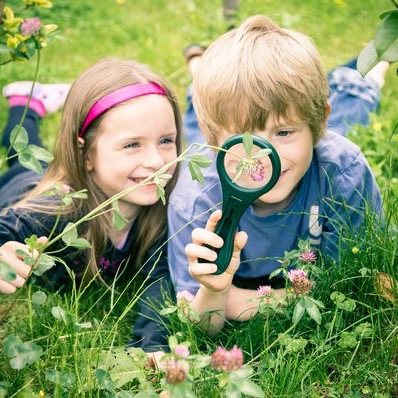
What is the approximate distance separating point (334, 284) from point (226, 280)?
0.91 feet

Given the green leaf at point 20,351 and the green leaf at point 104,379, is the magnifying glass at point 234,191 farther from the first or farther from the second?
the green leaf at point 20,351

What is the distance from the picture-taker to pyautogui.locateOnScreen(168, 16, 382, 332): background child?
1927 mm

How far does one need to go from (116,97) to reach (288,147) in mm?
650

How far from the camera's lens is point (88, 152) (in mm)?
2400

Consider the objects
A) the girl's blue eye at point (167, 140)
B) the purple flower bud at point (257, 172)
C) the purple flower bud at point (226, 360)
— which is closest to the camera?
the purple flower bud at point (226, 360)

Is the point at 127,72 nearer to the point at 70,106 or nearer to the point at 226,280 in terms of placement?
the point at 70,106

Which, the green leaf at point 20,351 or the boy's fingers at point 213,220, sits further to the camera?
the boy's fingers at point 213,220

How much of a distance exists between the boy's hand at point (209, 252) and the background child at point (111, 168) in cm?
41

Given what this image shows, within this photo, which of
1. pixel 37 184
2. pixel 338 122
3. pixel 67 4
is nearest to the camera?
pixel 37 184

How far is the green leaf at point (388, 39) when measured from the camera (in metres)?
1.23

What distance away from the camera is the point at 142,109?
2287 mm

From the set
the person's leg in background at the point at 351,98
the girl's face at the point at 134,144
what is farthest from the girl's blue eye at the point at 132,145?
the person's leg in background at the point at 351,98

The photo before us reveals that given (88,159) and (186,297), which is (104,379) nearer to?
(186,297)

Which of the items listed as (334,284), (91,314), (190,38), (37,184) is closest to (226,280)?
(334,284)
